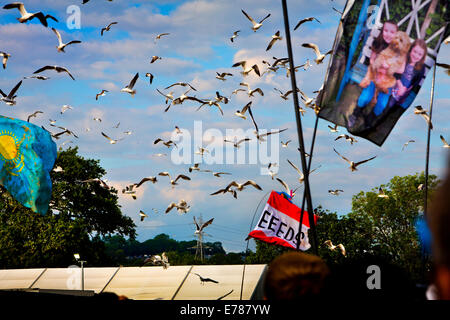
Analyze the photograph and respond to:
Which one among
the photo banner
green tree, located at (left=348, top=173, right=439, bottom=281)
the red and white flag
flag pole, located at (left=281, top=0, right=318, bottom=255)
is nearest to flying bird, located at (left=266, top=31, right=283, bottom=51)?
the red and white flag

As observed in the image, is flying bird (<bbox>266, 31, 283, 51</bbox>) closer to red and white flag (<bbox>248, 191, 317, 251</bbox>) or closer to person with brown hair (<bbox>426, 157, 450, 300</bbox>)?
red and white flag (<bbox>248, 191, 317, 251</bbox>)

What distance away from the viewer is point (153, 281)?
31375 mm

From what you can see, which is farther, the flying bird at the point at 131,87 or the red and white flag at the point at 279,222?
the red and white flag at the point at 279,222

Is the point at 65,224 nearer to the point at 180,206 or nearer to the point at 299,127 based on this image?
the point at 180,206

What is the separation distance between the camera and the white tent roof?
1083 inches

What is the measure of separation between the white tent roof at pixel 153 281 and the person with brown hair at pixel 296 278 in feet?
76.6

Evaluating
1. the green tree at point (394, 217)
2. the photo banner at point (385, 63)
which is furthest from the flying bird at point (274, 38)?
the green tree at point (394, 217)

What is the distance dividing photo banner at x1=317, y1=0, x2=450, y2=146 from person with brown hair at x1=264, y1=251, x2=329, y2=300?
5030 millimetres

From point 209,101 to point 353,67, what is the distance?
19395 millimetres

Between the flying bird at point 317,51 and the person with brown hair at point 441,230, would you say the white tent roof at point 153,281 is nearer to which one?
the flying bird at point 317,51

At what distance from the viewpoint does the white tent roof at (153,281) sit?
90.2 feet

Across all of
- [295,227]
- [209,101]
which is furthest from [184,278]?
[209,101]

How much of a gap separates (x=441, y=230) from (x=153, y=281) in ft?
101
